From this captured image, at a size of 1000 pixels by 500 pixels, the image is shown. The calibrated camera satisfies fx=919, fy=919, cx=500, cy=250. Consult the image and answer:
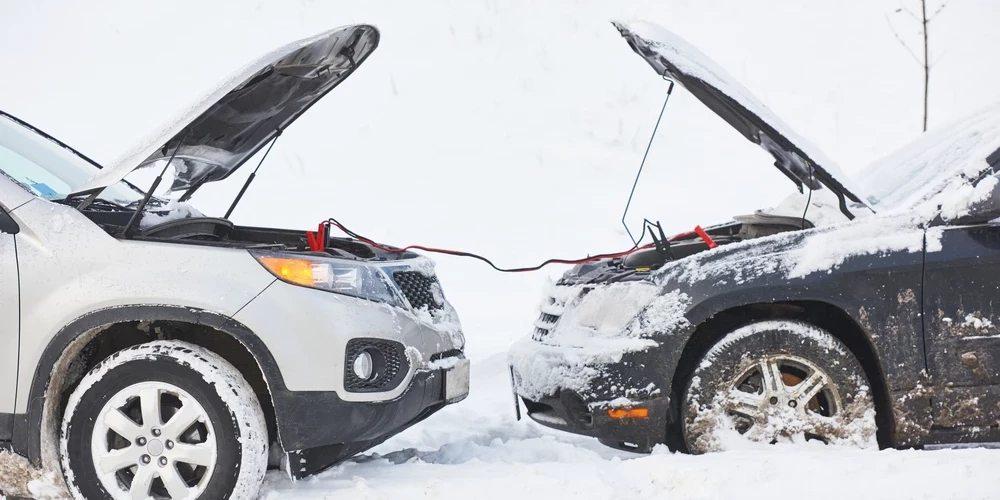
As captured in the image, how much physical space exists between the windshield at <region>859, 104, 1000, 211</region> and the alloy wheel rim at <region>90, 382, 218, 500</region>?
9.98 ft

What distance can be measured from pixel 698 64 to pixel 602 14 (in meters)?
13.0

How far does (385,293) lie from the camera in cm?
376

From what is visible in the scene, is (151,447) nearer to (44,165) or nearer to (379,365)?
(379,365)

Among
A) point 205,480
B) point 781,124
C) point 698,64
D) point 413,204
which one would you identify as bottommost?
point 205,480

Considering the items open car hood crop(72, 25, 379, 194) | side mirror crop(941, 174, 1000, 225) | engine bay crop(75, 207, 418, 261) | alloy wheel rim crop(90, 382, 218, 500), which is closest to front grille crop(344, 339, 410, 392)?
engine bay crop(75, 207, 418, 261)

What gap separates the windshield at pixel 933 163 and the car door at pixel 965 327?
28 centimetres

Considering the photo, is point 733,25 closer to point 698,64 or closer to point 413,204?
point 413,204

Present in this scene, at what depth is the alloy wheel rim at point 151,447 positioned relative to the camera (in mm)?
3395

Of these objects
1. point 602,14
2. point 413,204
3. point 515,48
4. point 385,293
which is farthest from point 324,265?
point 602,14

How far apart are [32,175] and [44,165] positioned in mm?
277

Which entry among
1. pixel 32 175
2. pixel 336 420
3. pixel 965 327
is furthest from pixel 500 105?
pixel 336 420

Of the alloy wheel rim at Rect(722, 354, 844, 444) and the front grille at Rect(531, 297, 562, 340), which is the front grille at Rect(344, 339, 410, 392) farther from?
the alloy wheel rim at Rect(722, 354, 844, 444)

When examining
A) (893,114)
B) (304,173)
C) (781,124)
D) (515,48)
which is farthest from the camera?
(515,48)

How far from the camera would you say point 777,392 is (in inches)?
149
